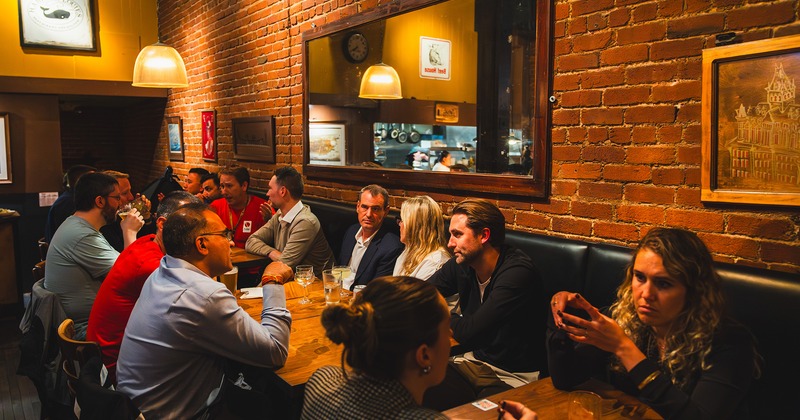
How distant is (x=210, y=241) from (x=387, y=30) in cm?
282

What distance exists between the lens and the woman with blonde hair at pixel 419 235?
134 inches

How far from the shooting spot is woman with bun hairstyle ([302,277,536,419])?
1.31 metres

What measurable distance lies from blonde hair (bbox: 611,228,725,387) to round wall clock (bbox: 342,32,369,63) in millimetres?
3402

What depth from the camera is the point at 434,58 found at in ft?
13.9

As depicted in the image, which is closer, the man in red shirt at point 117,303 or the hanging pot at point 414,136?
the man in red shirt at point 117,303

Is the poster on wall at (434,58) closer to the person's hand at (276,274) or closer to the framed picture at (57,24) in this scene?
the person's hand at (276,274)

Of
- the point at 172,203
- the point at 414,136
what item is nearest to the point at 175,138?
the point at 414,136

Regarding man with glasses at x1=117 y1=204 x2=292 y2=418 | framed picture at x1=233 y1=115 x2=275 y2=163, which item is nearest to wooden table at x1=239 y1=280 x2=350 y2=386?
man with glasses at x1=117 y1=204 x2=292 y2=418

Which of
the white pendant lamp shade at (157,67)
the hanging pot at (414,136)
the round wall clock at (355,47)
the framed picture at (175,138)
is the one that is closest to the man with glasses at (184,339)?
the hanging pot at (414,136)

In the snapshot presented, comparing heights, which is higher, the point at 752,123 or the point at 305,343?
the point at 752,123

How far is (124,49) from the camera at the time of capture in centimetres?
834

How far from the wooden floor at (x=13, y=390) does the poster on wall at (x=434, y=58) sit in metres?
3.49

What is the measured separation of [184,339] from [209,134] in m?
6.17

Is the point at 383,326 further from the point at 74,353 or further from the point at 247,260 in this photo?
the point at 247,260
